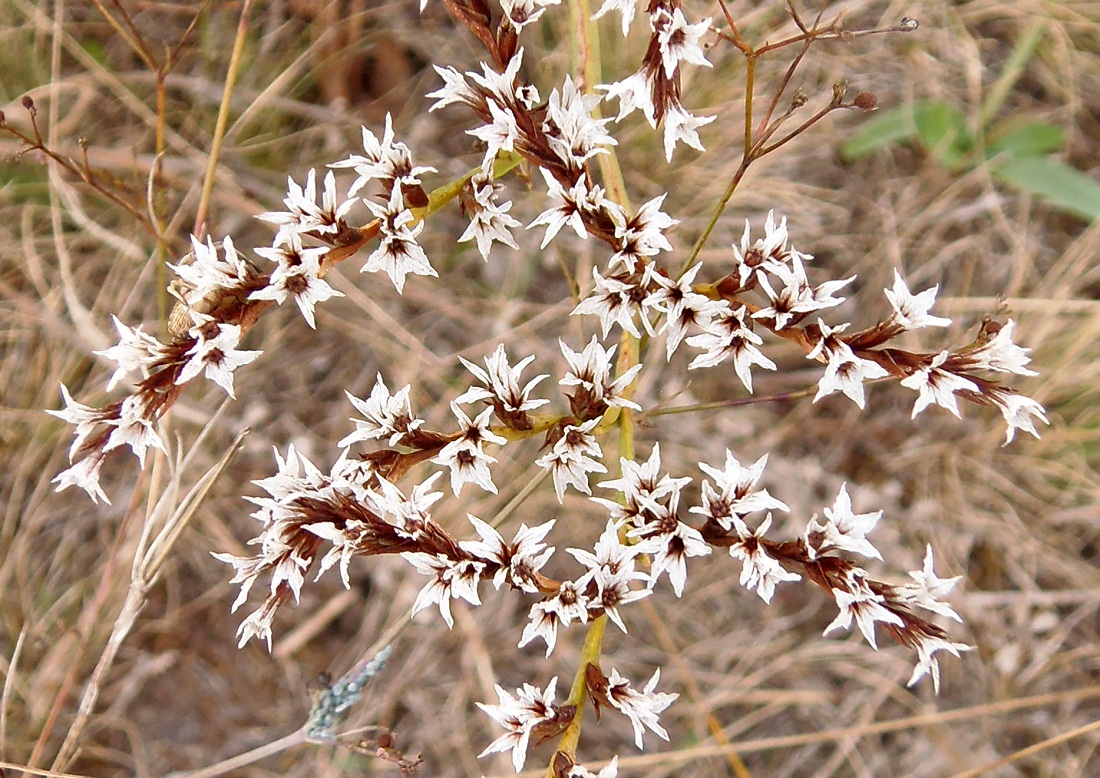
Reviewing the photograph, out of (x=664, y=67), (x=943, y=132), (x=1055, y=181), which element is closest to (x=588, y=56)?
(x=664, y=67)

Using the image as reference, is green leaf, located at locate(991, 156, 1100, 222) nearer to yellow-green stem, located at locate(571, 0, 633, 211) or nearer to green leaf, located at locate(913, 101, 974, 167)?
green leaf, located at locate(913, 101, 974, 167)

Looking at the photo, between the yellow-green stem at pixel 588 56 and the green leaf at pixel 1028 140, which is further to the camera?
the green leaf at pixel 1028 140

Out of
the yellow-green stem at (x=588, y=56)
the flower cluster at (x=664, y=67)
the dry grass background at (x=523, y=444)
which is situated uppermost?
the flower cluster at (x=664, y=67)

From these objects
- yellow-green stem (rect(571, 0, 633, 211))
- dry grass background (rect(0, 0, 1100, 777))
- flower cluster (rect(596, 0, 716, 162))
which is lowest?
dry grass background (rect(0, 0, 1100, 777))

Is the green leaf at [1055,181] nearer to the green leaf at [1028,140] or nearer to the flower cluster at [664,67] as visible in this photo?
the green leaf at [1028,140]

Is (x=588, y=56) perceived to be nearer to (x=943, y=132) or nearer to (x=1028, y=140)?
(x=943, y=132)

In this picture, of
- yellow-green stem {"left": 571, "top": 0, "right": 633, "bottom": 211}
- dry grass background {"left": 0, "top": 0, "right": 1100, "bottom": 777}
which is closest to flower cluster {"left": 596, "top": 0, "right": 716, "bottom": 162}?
yellow-green stem {"left": 571, "top": 0, "right": 633, "bottom": 211}

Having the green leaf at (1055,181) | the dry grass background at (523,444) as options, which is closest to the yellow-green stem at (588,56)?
the dry grass background at (523,444)
